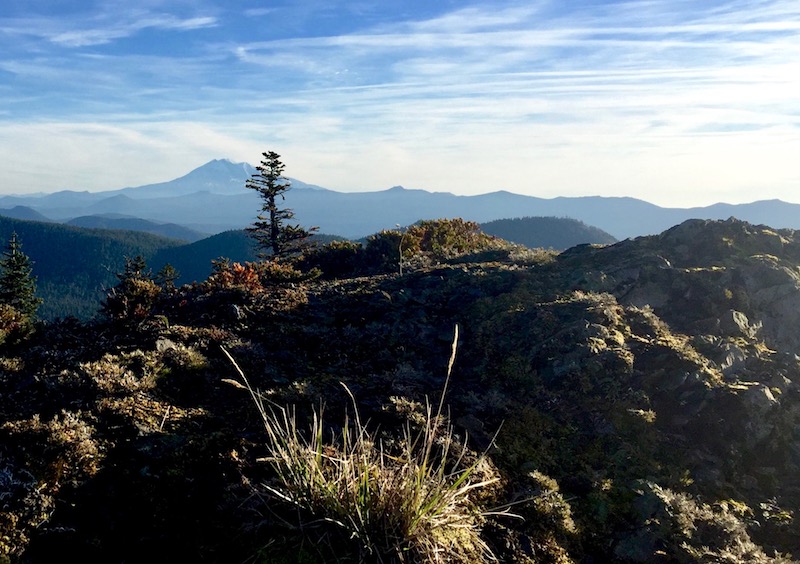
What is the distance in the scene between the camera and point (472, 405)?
833 centimetres

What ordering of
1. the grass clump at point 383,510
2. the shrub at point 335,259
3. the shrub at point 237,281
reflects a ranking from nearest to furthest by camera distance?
the grass clump at point 383,510, the shrub at point 237,281, the shrub at point 335,259

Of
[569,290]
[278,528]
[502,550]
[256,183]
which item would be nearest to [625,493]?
[502,550]

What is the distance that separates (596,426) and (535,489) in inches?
92.3

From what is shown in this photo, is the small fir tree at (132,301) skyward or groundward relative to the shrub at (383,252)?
groundward

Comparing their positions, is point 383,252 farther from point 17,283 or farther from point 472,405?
point 17,283

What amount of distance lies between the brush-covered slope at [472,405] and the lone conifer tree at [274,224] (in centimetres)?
2720

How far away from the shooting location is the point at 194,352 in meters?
8.87

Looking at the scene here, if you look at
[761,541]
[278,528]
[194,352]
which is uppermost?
[194,352]

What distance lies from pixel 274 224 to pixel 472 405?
1429 inches

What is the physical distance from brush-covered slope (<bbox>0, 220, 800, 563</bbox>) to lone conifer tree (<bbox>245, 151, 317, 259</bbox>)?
2720 cm

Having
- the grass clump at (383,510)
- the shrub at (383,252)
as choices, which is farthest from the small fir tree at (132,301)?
the shrub at (383,252)

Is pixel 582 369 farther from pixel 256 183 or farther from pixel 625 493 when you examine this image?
pixel 256 183

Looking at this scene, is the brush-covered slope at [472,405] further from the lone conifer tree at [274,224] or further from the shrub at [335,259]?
the lone conifer tree at [274,224]

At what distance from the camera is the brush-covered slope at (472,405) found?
507 cm
